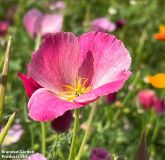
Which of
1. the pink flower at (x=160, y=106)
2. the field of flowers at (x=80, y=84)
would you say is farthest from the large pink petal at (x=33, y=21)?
the pink flower at (x=160, y=106)

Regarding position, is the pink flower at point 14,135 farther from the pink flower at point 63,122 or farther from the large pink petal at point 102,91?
the large pink petal at point 102,91

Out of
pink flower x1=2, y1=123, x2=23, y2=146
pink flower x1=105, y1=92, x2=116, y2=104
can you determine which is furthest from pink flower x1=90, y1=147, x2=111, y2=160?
pink flower x1=105, y1=92, x2=116, y2=104

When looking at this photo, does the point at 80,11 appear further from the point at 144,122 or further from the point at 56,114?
the point at 56,114

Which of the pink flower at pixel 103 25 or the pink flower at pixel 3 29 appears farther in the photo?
the pink flower at pixel 3 29

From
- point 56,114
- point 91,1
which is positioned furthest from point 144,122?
point 91,1

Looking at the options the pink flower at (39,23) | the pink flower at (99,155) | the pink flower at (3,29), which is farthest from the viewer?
the pink flower at (3,29)

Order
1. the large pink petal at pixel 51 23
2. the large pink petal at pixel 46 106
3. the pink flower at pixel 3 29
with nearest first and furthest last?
the large pink petal at pixel 46 106
the large pink petal at pixel 51 23
the pink flower at pixel 3 29
